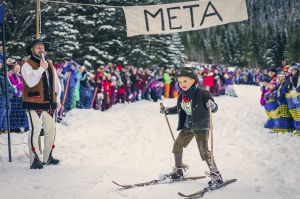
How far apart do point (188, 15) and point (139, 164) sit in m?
4.33

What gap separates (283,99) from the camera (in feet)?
31.6

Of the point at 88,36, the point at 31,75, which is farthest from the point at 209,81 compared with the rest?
the point at 31,75

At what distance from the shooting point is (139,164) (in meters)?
6.43

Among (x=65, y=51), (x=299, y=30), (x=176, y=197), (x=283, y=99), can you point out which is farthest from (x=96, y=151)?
Answer: (x=299, y=30)

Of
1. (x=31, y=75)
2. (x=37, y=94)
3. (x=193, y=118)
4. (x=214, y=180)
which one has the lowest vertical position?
(x=214, y=180)

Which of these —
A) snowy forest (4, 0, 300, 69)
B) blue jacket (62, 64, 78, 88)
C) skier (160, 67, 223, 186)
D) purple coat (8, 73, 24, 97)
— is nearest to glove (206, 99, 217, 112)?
skier (160, 67, 223, 186)

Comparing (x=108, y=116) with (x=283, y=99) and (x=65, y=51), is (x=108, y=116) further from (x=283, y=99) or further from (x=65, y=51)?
(x=65, y=51)

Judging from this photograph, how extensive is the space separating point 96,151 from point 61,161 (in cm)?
113

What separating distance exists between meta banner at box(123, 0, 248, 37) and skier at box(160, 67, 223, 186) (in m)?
3.91

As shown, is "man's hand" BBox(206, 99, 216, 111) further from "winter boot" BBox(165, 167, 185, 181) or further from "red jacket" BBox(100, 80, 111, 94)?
"red jacket" BBox(100, 80, 111, 94)

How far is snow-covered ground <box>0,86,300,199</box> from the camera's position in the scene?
4793 mm

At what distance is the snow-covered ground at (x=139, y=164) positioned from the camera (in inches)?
189

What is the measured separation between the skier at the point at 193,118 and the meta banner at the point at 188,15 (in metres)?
3.91

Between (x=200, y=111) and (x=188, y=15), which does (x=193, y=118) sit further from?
(x=188, y=15)
